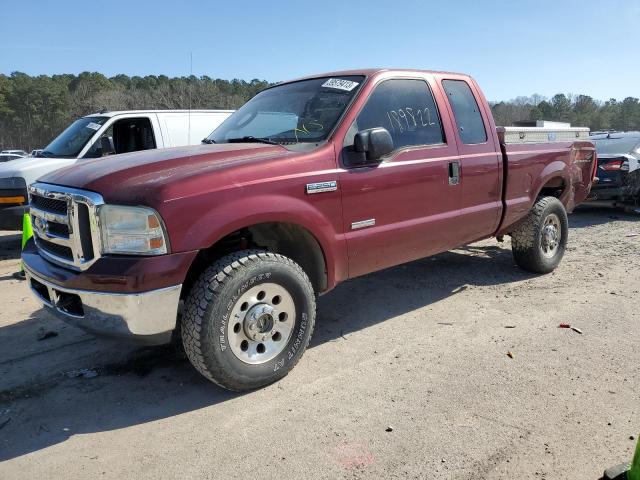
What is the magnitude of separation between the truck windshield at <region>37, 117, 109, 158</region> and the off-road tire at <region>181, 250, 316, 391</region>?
5805 millimetres

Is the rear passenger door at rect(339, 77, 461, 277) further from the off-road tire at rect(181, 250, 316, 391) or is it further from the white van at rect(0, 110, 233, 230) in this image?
the white van at rect(0, 110, 233, 230)

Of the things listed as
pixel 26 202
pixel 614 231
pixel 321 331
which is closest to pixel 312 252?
pixel 321 331

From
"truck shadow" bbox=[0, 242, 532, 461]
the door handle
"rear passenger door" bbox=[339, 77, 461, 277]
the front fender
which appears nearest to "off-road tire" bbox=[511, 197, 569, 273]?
"truck shadow" bbox=[0, 242, 532, 461]

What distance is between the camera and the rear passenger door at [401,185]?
3746 millimetres

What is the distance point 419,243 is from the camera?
4258 millimetres

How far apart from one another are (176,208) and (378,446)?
1.71m

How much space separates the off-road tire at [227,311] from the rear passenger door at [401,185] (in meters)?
0.67

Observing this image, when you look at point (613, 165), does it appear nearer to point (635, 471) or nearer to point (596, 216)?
point (596, 216)

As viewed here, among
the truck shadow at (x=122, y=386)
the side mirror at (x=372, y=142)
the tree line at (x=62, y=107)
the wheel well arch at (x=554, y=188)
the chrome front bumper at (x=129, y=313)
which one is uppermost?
the tree line at (x=62, y=107)

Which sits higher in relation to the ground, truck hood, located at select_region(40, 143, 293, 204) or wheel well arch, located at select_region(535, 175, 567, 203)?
truck hood, located at select_region(40, 143, 293, 204)

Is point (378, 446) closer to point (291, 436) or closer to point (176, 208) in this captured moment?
point (291, 436)

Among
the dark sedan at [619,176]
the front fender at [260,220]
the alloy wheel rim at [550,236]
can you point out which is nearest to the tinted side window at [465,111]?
the alloy wheel rim at [550,236]

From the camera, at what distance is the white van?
7.31 meters

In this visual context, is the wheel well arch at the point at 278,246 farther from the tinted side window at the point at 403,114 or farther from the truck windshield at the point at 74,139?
the truck windshield at the point at 74,139
